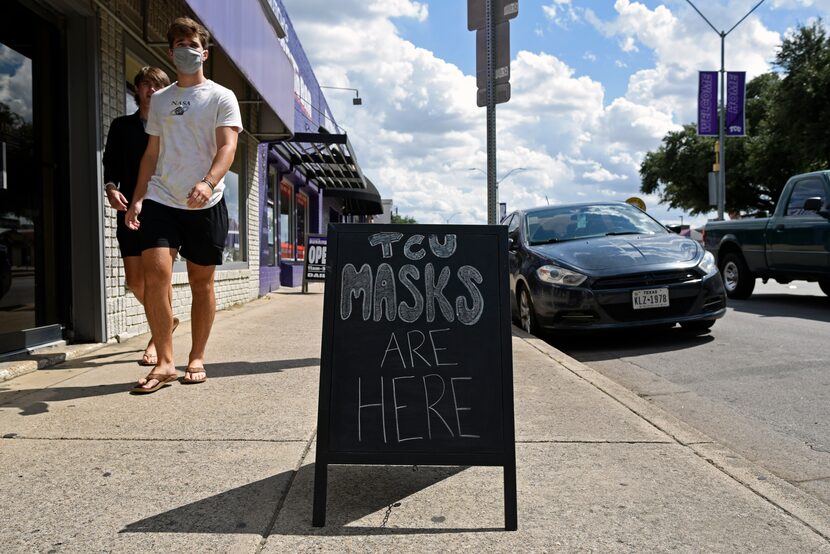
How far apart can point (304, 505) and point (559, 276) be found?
14.9ft

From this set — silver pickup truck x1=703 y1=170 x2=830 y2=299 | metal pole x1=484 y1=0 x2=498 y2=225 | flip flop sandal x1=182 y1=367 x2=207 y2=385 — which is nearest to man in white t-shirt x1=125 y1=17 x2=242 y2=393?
flip flop sandal x1=182 y1=367 x2=207 y2=385

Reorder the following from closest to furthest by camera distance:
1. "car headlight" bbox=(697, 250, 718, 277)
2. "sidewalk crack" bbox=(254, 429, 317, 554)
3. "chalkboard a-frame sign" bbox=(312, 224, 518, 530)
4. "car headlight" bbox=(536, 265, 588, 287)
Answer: "sidewalk crack" bbox=(254, 429, 317, 554) → "chalkboard a-frame sign" bbox=(312, 224, 518, 530) → "car headlight" bbox=(536, 265, 588, 287) → "car headlight" bbox=(697, 250, 718, 277)

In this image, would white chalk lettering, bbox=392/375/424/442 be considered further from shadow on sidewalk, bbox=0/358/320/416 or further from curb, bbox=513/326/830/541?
shadow on sidewalk, bbox=0/358/320/416

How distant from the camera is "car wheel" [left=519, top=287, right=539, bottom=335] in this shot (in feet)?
23.5

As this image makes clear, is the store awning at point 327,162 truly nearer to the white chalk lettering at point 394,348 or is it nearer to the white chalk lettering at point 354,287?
the white chalk lettering at point 354,287

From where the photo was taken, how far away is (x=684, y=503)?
2580mm

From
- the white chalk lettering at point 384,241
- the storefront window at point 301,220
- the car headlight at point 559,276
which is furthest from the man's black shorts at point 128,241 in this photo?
the storefront window at point 301,220

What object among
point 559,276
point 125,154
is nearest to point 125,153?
point 125,154

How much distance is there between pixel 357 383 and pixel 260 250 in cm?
1063

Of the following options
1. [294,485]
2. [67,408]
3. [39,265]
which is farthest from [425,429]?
[39,265]

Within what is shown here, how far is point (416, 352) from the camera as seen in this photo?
2.59 meters

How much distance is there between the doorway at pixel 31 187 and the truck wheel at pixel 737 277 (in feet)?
30.7

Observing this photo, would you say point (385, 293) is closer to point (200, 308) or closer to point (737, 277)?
point (200, 308)

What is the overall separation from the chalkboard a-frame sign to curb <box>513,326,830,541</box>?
1.06 m
